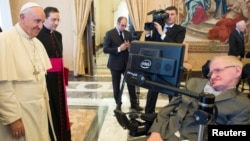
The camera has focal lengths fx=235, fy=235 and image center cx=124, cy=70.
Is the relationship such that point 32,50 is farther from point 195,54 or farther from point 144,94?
point 195,54

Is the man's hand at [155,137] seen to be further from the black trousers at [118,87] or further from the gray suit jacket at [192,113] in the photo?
the black trousers at [118,87]

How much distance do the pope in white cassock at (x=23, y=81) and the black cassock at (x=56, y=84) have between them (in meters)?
0.35

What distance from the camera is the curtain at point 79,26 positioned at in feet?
16.3

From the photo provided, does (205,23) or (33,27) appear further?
(205,23)

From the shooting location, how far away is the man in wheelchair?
1301mm

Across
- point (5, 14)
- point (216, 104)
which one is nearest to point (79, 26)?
point (5, 14)

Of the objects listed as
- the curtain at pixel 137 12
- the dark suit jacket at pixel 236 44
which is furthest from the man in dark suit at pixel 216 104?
the curtain at pixel 137 12

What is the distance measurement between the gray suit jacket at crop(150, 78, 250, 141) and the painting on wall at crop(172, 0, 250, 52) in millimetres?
3678

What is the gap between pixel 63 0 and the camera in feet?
16.7

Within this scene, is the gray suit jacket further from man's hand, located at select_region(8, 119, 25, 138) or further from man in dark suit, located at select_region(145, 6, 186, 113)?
man in dark suit, located at select_region(145, 6, 186, 113)

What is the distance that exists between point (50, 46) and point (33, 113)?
0.67 metres

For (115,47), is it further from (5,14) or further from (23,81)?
(5,14)

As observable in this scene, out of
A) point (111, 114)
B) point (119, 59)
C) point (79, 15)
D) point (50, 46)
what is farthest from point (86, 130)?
point (79, 15)

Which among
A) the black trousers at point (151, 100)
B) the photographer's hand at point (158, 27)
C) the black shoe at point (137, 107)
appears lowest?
the black shoe at point (137, 107)
